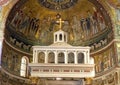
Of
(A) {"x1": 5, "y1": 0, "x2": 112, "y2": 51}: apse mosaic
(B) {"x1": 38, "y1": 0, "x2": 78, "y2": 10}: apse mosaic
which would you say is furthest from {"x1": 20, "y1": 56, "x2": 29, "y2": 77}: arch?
(B) {"x1": 38, "y1": 0, "x2": 78, "y2": 10}: apse mosaic

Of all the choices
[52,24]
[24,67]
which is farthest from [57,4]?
[24,67]

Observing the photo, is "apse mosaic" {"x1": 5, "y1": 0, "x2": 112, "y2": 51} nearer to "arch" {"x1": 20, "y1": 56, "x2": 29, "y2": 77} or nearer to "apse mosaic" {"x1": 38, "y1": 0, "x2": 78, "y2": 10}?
"apse mosaic" {"x1": 38, "y1": 0, "x2": 78, "y2": 10}

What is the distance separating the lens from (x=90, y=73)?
16344mm

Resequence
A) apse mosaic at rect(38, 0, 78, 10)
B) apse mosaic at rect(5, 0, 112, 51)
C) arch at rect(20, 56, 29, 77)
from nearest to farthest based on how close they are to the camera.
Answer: apse mosaic at rect(5, 0, 112, 51) → arch at rect(20, 56, 29, 77) → apse mosaic at rect(38, 0, 78, 10)

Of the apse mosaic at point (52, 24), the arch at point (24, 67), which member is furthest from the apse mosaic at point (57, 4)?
the arch at point (24, 67)

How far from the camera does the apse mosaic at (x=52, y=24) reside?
2094 centimetres

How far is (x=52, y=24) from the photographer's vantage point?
75.3 ft

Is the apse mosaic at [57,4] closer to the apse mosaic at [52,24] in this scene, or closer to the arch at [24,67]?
the apse mosaic at [52,24]

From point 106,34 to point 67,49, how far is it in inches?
165

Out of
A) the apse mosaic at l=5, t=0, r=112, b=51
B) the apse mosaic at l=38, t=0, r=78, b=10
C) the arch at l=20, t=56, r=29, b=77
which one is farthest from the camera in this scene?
the apse mosaic at l=38, t=0, r=78, b=10

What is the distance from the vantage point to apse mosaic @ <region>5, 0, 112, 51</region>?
2094cm

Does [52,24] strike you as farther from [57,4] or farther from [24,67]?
[24,67]

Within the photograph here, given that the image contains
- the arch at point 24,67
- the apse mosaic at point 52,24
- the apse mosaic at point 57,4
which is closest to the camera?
the apse mosaic at point 52,24

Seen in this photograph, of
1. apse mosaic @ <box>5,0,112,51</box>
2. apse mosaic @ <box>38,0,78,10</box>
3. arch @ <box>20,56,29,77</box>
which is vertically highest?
apse mosaic @ <box>38,0,78,10</box>
